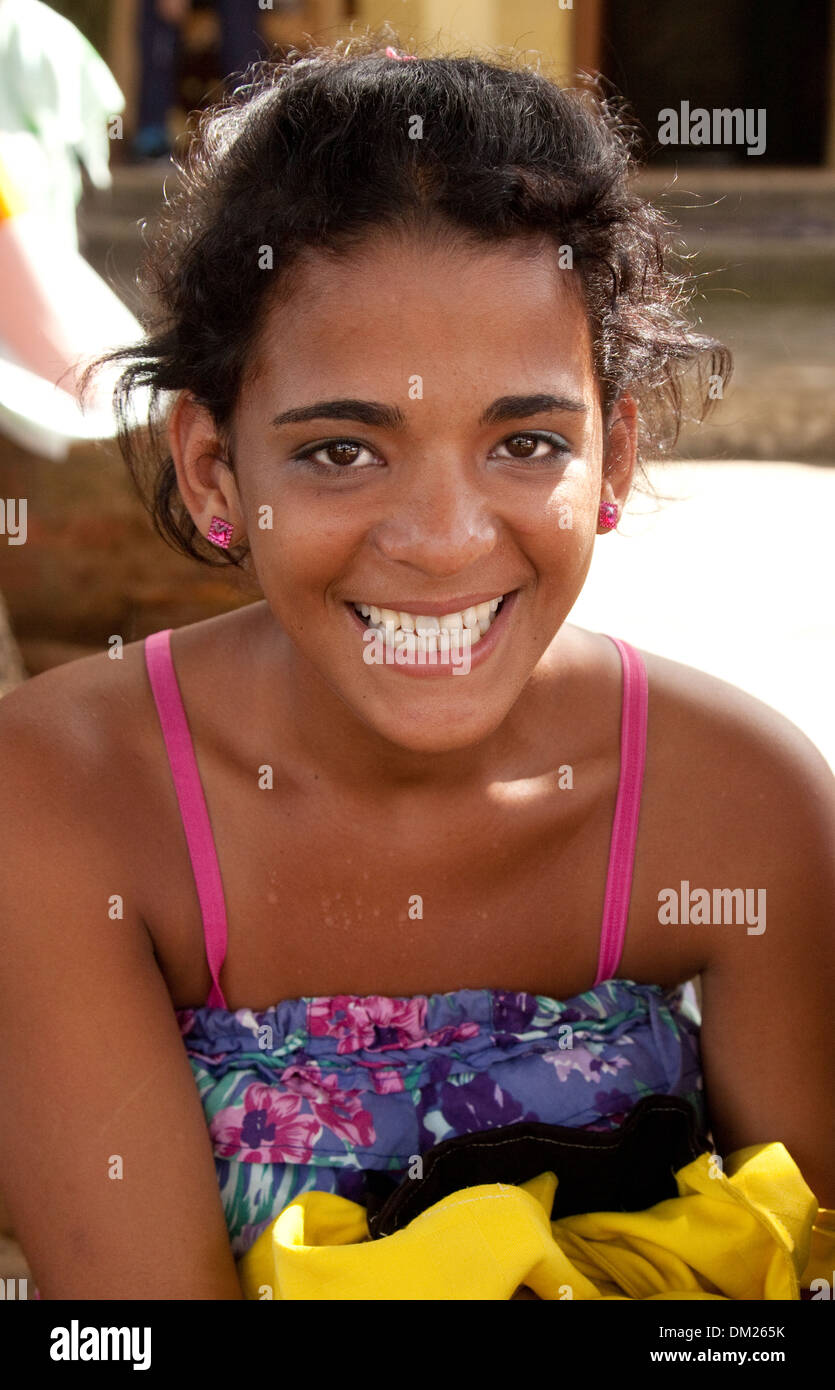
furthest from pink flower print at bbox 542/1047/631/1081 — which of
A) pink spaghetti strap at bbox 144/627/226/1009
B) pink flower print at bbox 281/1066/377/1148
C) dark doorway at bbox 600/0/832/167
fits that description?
dark doorway at bbox 600/0/832/167

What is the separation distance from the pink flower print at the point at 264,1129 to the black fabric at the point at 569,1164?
8 cm

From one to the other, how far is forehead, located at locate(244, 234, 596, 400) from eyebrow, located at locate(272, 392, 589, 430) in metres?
0.02

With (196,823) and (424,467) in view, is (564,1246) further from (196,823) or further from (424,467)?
(424,467)

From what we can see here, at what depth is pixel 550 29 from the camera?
6.75 m

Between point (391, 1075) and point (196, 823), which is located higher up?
point (196, 823)

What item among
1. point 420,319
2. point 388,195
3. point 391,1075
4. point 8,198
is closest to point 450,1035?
point 391,1075

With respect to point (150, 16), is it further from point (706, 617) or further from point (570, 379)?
point (570, 379)

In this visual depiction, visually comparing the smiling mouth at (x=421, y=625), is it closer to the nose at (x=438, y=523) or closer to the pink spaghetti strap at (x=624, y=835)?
the nose at (x=438, y=523)

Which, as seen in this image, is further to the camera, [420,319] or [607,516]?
[607,516]

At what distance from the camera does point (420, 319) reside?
1370 millimetres

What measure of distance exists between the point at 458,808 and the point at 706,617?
6.74 feet

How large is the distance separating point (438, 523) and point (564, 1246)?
0.72 metres
